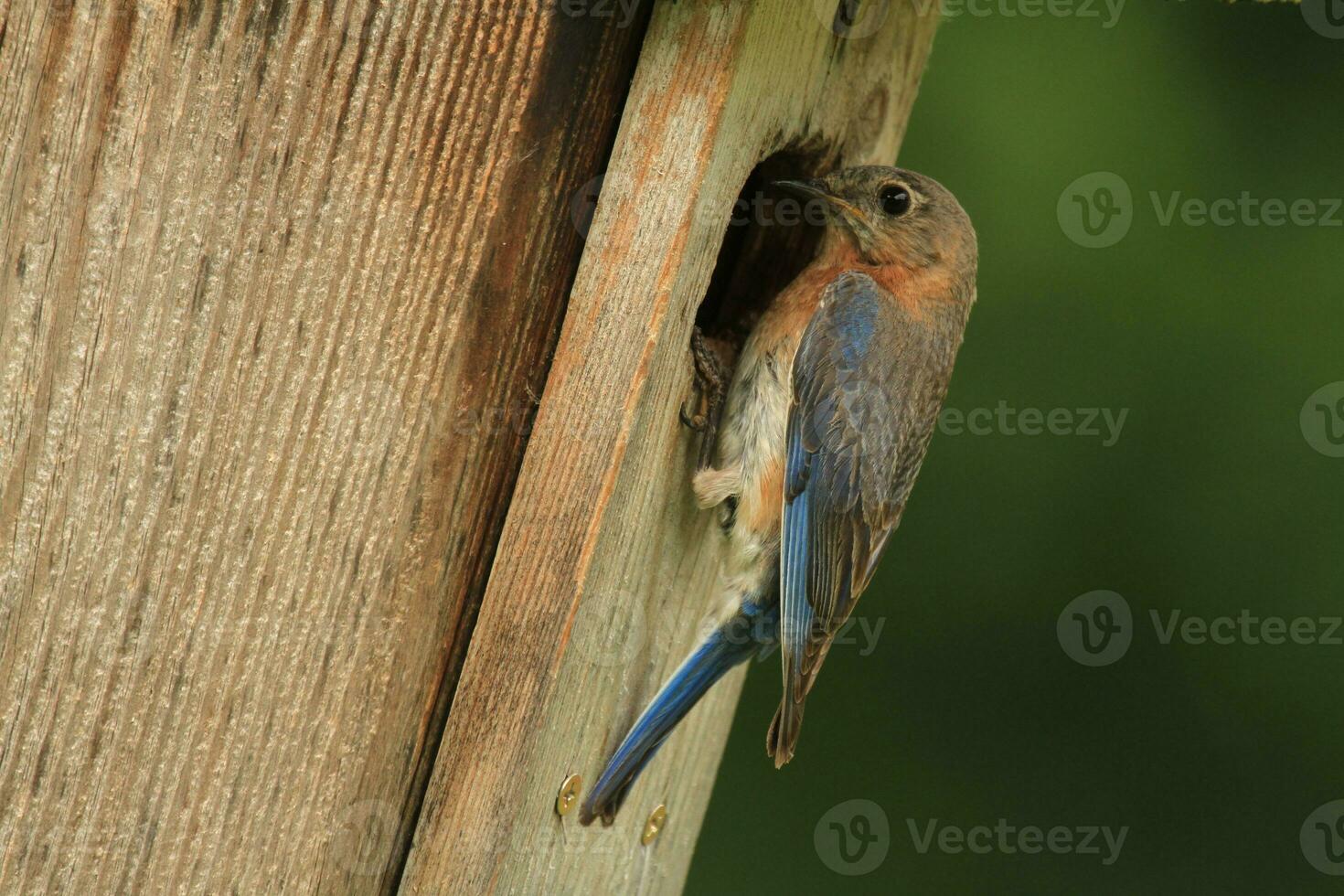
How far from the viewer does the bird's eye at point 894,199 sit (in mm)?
3219

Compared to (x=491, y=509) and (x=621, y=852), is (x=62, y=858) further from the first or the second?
(x=621, y=852)

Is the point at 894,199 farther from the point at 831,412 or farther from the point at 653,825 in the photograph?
the point at 653,825

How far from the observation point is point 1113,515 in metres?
4.38

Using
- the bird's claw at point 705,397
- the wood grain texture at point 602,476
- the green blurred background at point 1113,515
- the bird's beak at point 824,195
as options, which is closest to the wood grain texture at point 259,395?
the wood grain texture at point 602,476

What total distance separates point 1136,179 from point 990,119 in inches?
18.3

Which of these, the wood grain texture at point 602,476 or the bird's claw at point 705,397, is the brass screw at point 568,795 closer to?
the wood grain texture at point 602,476

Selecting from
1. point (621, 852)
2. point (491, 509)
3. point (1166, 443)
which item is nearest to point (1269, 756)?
point (1166, 443)

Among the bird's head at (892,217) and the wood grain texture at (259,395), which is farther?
the bird's head at (892,217)

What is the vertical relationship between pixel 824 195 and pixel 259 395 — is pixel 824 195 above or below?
above

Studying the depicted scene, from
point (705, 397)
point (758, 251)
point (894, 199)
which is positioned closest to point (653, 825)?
point (705, 397)

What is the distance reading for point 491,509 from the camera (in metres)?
2.28

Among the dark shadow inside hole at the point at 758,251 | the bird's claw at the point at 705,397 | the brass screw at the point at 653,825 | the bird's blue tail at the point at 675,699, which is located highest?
the dark shadow inside hole at the point at 758,251

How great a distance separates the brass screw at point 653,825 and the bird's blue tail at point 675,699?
24cm

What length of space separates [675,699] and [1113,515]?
7.15 ft
